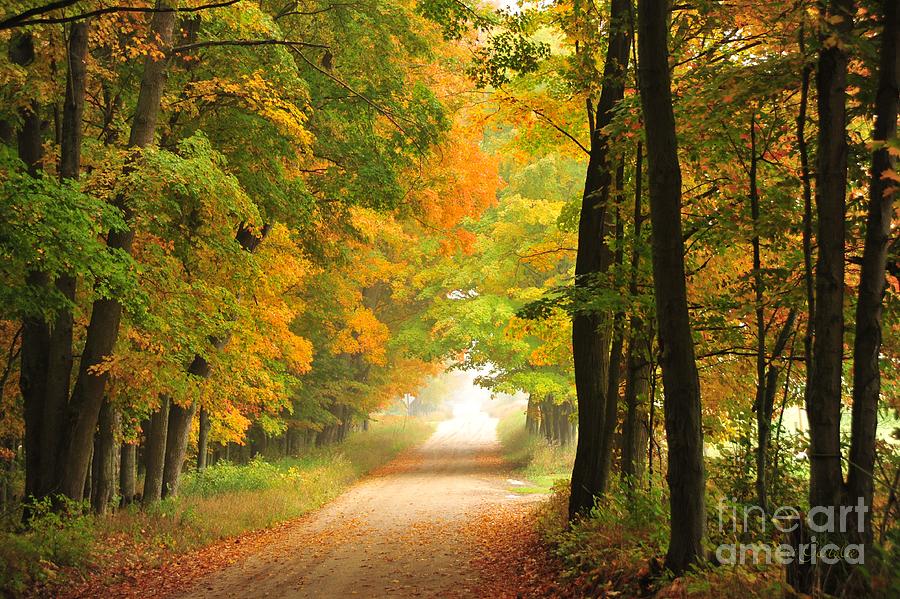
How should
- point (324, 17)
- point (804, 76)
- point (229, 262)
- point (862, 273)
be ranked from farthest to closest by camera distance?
point (324, 17) → point (229, 262) → point (804, 76) → point (862, 273)

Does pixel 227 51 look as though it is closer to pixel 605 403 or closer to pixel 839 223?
pixel 605 403

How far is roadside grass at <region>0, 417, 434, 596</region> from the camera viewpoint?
822 centimetres

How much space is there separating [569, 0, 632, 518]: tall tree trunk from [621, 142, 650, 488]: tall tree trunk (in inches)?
17.6

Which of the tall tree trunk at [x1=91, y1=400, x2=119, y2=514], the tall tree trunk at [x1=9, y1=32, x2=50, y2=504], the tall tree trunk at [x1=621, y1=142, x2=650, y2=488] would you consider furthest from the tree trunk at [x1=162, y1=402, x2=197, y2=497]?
the tall tree trunk at [x1=621, y1=142, x2=650, y2=488]

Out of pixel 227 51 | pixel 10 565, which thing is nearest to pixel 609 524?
pixel 10 565

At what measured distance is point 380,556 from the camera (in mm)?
10578

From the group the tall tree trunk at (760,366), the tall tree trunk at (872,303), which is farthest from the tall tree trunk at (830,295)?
the tall tree trunk at (760,366)

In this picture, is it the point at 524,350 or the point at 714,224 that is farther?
the point at 524,350

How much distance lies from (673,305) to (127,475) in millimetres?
13140

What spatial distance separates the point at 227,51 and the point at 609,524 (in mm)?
10181

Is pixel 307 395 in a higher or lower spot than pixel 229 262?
lower

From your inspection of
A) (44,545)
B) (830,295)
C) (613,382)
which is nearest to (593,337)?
(613,382)

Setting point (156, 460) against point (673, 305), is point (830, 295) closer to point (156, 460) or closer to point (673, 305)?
point (673, 305)

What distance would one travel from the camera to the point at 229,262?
1169 cm
